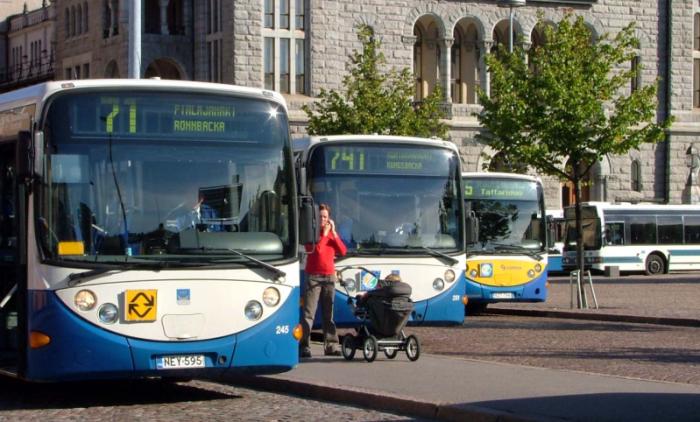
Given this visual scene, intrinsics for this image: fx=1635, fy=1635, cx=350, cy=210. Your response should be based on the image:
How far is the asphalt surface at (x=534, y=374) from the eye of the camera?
13219mm

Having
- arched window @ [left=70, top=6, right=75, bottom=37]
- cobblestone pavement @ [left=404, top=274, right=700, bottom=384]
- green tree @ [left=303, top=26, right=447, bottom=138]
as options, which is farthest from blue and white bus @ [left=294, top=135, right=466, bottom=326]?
arched window @ [left=70, top=6, right=75, bottom=37]

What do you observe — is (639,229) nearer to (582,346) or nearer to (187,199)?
(582,346)

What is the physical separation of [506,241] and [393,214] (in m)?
10.3

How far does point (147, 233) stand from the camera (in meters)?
14.0

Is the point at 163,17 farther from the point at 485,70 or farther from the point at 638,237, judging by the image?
the point at 638,237

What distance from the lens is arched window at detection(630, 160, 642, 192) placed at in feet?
218

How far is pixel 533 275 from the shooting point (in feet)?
104

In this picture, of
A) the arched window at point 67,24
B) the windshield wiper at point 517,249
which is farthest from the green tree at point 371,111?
the arched window at point 67,24

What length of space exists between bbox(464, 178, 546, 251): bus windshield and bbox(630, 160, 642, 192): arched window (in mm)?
34884

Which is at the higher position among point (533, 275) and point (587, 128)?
point (587, 128)

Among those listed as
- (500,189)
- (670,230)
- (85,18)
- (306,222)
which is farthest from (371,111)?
(306,222)

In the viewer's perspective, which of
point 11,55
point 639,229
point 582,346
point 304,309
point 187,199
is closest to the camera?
point 187,199

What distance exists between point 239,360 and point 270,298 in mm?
624

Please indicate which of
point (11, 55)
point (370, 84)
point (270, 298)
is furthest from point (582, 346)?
point (11, 55)
